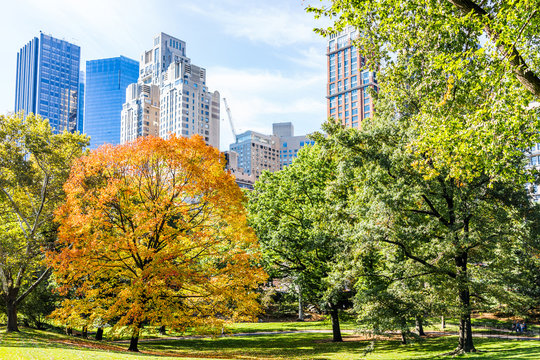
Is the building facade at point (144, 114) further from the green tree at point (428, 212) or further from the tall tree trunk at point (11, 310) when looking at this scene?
the green tree at point (428, 212)

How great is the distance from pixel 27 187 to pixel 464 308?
84.1 feet

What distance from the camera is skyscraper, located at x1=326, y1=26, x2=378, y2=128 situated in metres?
151

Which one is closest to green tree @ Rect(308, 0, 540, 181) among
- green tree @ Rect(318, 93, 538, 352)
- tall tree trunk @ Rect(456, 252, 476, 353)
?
green tree @ Rect(318, 93, 538, 352)

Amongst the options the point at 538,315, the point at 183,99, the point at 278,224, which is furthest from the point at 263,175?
the point at 183,99

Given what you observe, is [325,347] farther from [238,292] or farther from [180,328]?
[180,328]

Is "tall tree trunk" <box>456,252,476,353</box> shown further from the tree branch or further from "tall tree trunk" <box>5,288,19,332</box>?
"tall tree trunk" <box>5,288,19,332</box>

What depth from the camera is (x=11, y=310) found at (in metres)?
23.4

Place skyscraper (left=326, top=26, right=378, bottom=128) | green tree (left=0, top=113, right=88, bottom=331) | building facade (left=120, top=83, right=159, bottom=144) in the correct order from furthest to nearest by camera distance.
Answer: building facade (left=120, top=83, right=159, bottom=144) < skyscraper (left=326, top=26, right=378, bottom=128) < green tree (left=0, top=113, right=88, bottom=331)

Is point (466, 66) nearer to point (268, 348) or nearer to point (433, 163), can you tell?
point (433, 163)

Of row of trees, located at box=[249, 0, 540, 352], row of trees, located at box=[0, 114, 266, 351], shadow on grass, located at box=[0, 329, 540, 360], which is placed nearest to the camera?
row of trees, located at box=[249, 0, 540, 352]

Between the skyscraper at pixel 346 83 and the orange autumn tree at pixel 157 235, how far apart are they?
13395 cm

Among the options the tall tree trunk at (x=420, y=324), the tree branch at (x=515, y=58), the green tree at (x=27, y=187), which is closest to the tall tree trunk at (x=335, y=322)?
the tall tree trunk at (x=420, y=324)

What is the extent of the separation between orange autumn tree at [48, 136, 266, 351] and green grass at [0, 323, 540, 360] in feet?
6.62

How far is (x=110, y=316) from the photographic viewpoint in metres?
19.1
